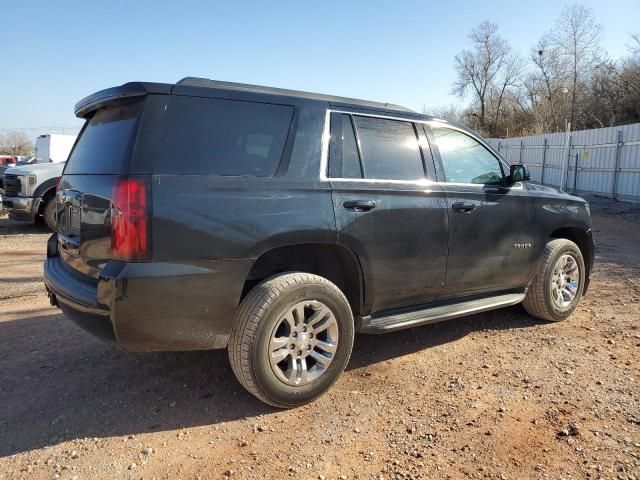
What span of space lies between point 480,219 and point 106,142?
278 cm

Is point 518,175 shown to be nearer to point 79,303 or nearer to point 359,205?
point 359,205

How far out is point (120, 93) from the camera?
285 centimetres

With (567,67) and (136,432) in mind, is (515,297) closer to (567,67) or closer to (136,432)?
(136,432)

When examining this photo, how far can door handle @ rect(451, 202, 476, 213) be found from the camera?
12.4 feet

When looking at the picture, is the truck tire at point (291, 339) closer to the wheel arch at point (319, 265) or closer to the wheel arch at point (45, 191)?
the wheel arch at point (319, 265)

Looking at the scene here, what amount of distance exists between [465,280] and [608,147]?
54.8 ft

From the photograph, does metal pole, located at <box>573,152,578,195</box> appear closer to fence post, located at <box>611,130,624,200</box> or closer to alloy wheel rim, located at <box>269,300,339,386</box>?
fence post, located at <box>611,130,624,200</box>

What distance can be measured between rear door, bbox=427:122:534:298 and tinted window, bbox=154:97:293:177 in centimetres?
146

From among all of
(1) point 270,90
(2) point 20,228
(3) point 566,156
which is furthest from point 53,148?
(3) point 566,156

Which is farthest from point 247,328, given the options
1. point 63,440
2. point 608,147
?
point 608,147

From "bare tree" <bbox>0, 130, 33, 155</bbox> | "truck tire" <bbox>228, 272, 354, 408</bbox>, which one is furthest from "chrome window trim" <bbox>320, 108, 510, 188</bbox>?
"bare tree" <bbox>0, 130, 33, 155</bbox>

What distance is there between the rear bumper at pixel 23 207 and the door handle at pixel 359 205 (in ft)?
30.1

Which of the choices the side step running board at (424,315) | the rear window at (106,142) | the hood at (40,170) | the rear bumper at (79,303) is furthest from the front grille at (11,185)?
the side step running board at (424,315)

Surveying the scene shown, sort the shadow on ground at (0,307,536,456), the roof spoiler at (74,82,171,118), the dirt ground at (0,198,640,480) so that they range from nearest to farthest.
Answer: the dirt ground at (0,198,640,480), the roof spoiler at (74,82,171,118), the shadow on ground at (0,307,536,456)
